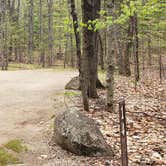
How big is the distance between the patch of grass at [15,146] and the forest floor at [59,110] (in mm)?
132

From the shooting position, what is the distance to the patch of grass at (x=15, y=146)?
6.37 metres

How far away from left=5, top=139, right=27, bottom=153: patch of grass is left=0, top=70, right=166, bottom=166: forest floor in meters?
0.13

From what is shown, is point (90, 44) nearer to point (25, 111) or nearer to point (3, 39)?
point (25, 111)

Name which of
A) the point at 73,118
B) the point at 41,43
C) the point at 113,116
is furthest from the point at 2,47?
the point at 73,118

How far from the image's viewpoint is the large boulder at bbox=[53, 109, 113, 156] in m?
6.02

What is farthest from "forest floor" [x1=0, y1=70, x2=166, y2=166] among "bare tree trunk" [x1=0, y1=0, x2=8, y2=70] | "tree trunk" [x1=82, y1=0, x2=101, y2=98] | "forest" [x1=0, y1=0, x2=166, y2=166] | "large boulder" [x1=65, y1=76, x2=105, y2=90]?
"bare tree trunk" [x1=0, y1=0, x2=8, y2=70]

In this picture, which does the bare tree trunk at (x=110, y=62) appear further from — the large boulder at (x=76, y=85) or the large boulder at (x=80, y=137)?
the large boulder at (x=76, y=85)

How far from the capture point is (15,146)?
6488mm

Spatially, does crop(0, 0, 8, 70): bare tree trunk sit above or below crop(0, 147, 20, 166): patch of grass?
above

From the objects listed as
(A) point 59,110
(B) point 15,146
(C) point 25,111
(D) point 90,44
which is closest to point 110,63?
(D) point 90,44

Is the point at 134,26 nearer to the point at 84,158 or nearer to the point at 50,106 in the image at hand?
the point at 50,106

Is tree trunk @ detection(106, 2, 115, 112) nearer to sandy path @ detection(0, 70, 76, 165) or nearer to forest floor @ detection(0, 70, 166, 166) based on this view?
forest floor @ detection(0, 70, 166, 166)

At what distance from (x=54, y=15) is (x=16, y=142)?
33844 millimetres

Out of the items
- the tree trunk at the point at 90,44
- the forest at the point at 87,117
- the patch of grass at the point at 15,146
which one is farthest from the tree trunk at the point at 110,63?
the patch of grass at the point at 15,146
